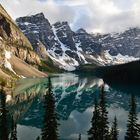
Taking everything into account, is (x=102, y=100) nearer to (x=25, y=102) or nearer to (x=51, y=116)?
(x=51, y=116)

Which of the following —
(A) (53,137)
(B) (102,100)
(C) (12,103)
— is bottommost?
(A) (53,137)

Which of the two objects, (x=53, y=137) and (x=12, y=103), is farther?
(x=12, y=103)

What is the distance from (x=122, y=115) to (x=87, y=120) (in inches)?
639

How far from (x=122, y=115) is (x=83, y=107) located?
28.3 metres

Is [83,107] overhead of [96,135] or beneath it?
overhead

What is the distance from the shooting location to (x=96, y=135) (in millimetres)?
52094

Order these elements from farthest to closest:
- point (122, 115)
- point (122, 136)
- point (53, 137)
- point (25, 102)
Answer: point (25, 102) < point (122, 115) < point (122, 136) < point (53, 137)

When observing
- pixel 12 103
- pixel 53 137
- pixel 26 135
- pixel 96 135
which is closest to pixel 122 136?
pixel 26 135

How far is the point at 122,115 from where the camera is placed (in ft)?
449

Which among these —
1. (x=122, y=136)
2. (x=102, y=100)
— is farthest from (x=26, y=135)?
(x=102, y=100)

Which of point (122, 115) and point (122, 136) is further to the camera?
point (122, 115)

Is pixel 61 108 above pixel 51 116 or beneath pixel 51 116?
above

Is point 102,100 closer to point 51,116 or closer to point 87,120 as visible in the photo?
point 51,116

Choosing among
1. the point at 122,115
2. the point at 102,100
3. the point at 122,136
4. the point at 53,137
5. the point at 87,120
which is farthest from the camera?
the point at 122,115
